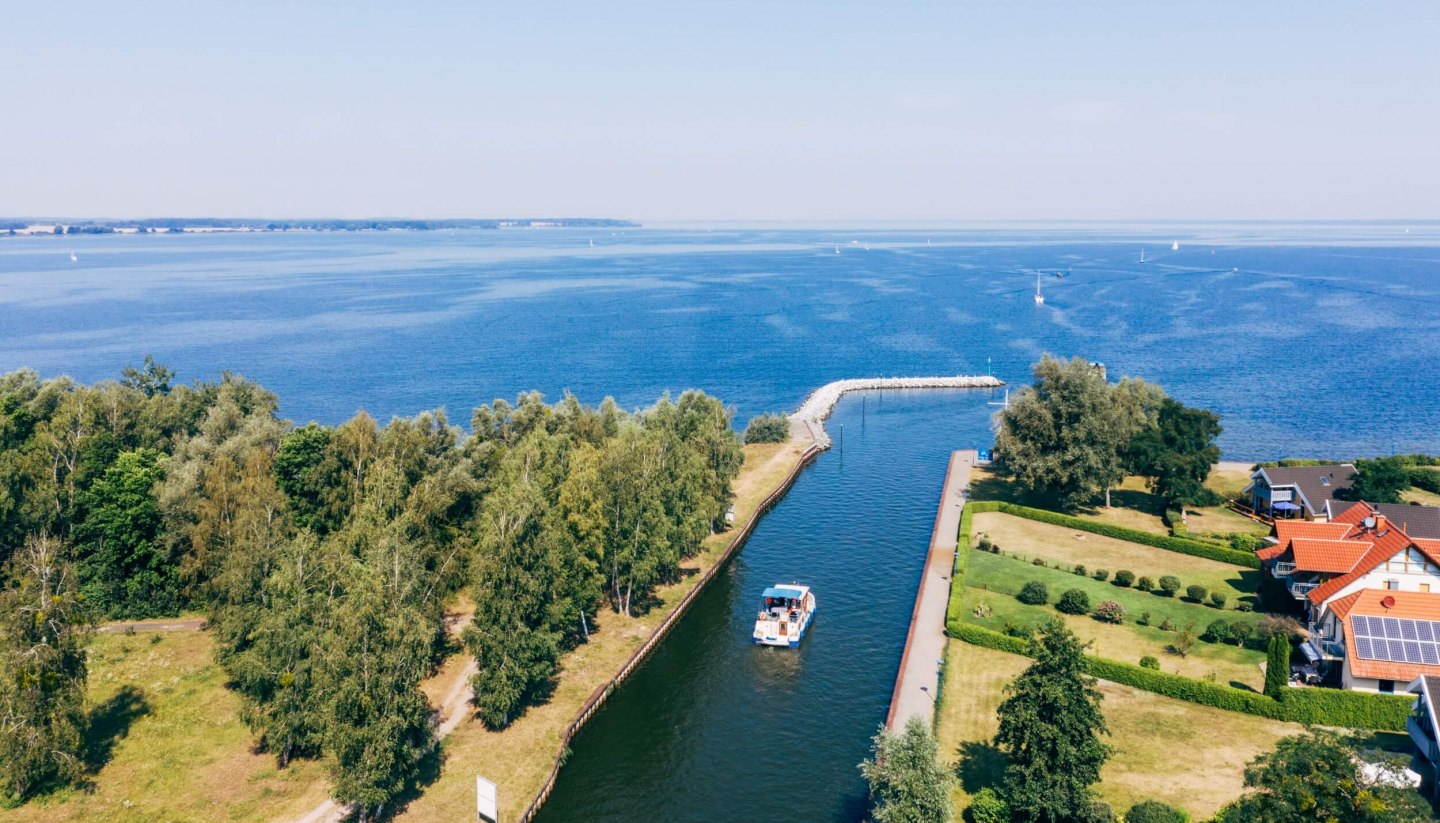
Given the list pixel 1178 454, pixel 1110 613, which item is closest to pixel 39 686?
pixel 1110 613

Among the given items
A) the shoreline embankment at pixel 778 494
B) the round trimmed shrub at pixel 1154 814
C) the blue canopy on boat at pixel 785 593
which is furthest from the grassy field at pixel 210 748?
the round trimmed shrub at pixel 1154 814

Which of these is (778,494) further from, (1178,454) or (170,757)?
(170,757)

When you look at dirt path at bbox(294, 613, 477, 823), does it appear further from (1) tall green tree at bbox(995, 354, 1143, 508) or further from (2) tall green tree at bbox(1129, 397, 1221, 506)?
(2) tall green tree at bbox(1129, 397, 1221, 506)

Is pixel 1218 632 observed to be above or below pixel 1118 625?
above

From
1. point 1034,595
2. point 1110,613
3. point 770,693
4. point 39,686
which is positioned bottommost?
point 770,693

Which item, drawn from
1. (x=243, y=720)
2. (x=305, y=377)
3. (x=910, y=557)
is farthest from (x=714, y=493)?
(x=305, y=377)

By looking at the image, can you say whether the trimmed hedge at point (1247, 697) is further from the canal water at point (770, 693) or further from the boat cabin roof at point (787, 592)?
the boat cabin roof at point (787, 592)

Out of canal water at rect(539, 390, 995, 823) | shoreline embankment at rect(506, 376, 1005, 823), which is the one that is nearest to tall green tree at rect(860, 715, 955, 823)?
canal water at rect(539, 390, 995, 823)
